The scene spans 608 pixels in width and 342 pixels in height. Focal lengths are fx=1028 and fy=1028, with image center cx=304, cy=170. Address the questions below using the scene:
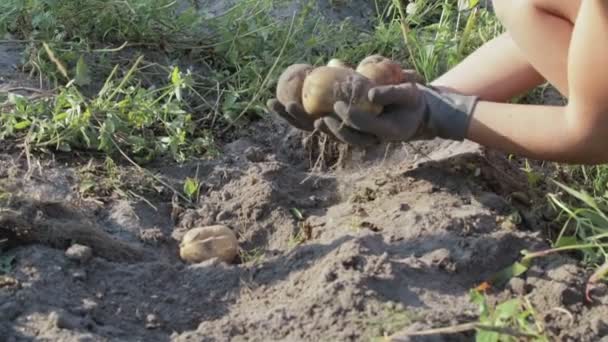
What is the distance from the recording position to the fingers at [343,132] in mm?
2104

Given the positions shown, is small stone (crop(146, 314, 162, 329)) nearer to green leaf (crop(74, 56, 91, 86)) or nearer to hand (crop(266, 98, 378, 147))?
hand (crop(266, 98, 378, 147))

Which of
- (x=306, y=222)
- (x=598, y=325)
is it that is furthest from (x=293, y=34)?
(x=598, y=325)

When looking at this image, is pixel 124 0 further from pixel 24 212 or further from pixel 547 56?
pixel 547 56

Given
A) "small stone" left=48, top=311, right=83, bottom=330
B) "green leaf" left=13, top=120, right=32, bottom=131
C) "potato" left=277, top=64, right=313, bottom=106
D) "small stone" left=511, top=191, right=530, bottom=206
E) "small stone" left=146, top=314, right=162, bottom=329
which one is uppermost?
"potato" left=277, top=64, right=313, bottom=106

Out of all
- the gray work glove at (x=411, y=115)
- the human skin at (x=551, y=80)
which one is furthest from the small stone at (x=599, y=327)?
the gray work glove at (x=411, y=115)

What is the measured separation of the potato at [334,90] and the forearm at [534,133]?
0.24m

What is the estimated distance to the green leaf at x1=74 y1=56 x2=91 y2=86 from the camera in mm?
2662

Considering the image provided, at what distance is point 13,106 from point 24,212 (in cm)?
59

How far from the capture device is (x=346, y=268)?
1893mm

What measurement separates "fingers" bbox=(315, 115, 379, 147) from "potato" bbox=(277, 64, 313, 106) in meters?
0.10

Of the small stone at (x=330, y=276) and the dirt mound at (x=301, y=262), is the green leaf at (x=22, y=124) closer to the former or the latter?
the dirt mound at (x=301, y=262)

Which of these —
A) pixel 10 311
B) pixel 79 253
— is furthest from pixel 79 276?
pixel 10 311

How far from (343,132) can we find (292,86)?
0.18 metres

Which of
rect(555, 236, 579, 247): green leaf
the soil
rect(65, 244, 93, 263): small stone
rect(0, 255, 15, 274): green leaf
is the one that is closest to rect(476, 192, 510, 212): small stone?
the soil
